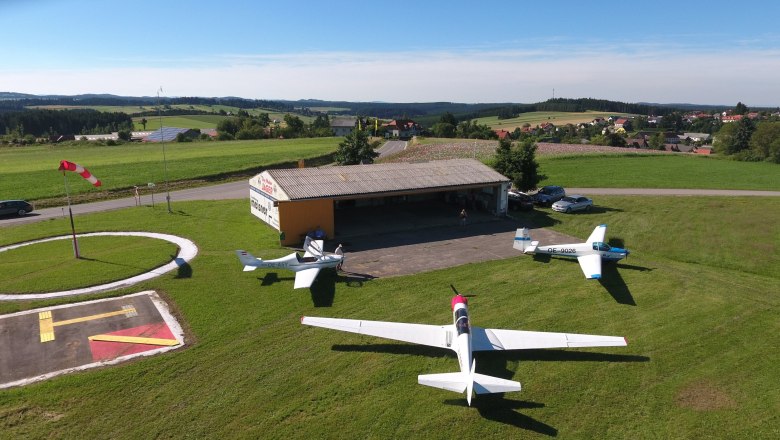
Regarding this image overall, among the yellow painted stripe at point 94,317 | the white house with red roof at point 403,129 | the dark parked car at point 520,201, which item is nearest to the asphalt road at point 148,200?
the yellow painted stripe at point 94,317

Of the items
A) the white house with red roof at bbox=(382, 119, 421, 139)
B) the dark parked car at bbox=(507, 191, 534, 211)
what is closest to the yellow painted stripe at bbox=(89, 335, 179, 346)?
the dark parked car at bbox=(507, 191, 534, 211)

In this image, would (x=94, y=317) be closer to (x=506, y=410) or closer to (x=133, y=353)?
(x=133, y=353)

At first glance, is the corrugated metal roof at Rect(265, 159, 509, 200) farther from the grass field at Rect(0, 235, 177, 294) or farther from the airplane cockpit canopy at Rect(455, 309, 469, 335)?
the airplane cockpit canopy at Rect(455, 309, 469, 335)

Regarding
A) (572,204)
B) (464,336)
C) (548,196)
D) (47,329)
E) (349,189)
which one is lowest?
(47,329)

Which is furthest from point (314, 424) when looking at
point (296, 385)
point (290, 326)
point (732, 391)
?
point (732, 391)

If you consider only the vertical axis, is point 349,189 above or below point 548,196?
above

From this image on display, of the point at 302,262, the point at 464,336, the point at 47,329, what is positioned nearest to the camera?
the point at 464,336

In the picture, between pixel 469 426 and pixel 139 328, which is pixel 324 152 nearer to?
pixel 139 328

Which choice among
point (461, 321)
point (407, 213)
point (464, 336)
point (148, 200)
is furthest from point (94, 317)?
point (148, 200)
